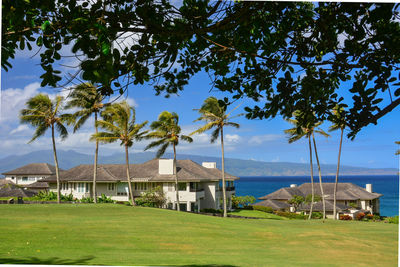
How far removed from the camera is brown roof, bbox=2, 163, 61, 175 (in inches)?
1159

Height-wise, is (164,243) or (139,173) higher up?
(139,173)

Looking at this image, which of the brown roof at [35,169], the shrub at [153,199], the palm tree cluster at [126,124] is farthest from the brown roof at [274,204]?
the brown roof at [35,169]

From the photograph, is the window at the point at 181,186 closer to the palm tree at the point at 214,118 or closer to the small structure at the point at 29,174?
the palm tree at the point at 214,118

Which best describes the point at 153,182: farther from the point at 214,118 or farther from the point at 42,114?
the point at 42,114

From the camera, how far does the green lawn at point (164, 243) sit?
6.40 meters

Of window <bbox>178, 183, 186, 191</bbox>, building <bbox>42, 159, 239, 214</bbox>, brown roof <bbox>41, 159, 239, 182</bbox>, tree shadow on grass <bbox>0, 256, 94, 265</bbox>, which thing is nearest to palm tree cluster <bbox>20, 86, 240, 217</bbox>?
window <bbox>178, 183, 186, 191</bbox>

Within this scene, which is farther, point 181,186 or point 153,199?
point 181,186

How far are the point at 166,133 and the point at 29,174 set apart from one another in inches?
578

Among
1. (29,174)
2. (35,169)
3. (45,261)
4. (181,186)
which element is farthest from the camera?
(35,169)

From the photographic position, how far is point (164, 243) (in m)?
8.48

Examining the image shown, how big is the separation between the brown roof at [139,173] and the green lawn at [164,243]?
11.4 metres

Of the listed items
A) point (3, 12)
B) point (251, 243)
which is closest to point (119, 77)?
point (3, 12)

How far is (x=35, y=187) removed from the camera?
2736cm

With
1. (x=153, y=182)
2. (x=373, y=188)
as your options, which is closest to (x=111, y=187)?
(x=153, y=182)
